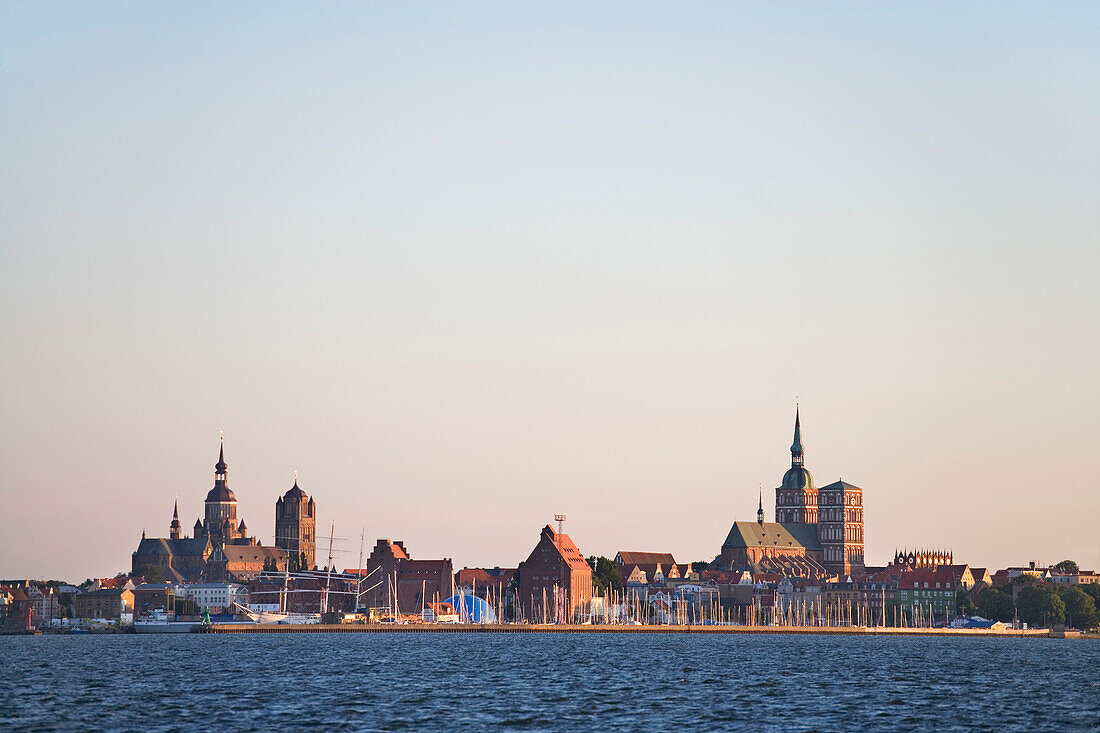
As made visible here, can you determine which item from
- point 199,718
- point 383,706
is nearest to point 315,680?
point 383,706

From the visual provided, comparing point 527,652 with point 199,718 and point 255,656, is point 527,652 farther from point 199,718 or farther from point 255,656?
point 199,718

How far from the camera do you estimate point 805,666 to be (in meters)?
127

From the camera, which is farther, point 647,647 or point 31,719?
point 647,647

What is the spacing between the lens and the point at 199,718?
7406 cm

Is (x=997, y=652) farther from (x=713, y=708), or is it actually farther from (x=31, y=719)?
(x=31, y=719)

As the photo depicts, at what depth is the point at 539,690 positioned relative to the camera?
94.1 meters

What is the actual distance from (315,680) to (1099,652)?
331ft

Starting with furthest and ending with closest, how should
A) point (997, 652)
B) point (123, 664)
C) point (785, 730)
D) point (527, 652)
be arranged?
point (997, 652) → point (527, 652) → point (123, 664) → point (785, 730)

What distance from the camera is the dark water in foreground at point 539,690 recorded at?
245 ft

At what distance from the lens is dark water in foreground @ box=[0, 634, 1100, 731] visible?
74.8m

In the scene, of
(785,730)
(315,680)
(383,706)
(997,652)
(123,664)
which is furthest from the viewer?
(997,652)

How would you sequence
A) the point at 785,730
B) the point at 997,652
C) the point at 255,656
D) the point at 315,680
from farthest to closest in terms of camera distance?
the point at 997,652
the point at 255,656
the point at 315,680
the point at 785,730

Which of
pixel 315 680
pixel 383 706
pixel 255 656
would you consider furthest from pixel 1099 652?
pixel 383 706

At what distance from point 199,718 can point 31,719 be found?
7394mm
